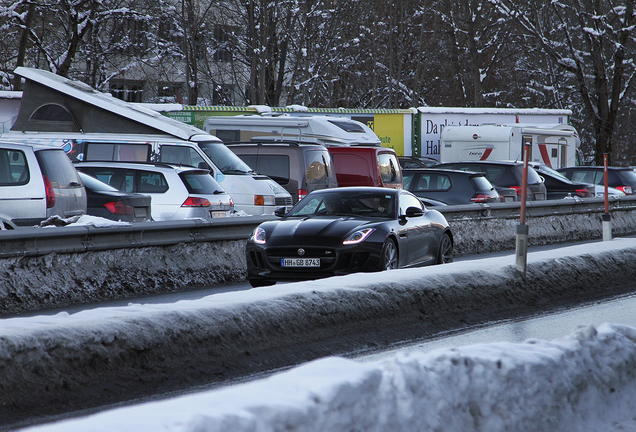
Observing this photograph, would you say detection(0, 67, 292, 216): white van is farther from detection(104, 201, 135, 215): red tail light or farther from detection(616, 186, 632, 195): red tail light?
detection(616, 186, 632, 195): red tail light

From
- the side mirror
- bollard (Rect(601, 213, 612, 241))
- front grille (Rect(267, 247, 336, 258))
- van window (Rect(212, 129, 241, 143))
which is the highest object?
van window (Rect(212, 129, 241, 143))

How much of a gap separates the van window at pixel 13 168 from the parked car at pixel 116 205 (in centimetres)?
235

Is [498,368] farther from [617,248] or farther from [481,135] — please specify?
[481,135]

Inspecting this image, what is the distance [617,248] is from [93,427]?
11.4 metres

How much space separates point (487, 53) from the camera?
4631 centimetres

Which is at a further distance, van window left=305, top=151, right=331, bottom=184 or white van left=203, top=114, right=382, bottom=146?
white van left=203, top=114, right=382, bottom=146

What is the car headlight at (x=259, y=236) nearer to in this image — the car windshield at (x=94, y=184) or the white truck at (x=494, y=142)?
the car windshield at (x=94, y=184)

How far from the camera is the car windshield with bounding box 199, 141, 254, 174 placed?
17.6 m

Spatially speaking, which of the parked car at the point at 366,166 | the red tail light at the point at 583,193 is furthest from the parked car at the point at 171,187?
the red tail light at the point at 583,193

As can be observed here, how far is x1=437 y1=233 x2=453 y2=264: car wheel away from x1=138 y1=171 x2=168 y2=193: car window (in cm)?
480

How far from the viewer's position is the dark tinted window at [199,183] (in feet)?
48.3

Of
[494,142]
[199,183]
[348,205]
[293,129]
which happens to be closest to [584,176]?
[494,142]

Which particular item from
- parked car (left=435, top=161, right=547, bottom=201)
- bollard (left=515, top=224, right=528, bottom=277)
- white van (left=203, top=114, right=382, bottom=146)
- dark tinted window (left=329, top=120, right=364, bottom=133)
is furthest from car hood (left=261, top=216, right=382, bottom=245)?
dark tinted window (left=329, top=120, right=364, bottom=133)

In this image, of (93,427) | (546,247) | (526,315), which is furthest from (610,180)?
(93,427)
